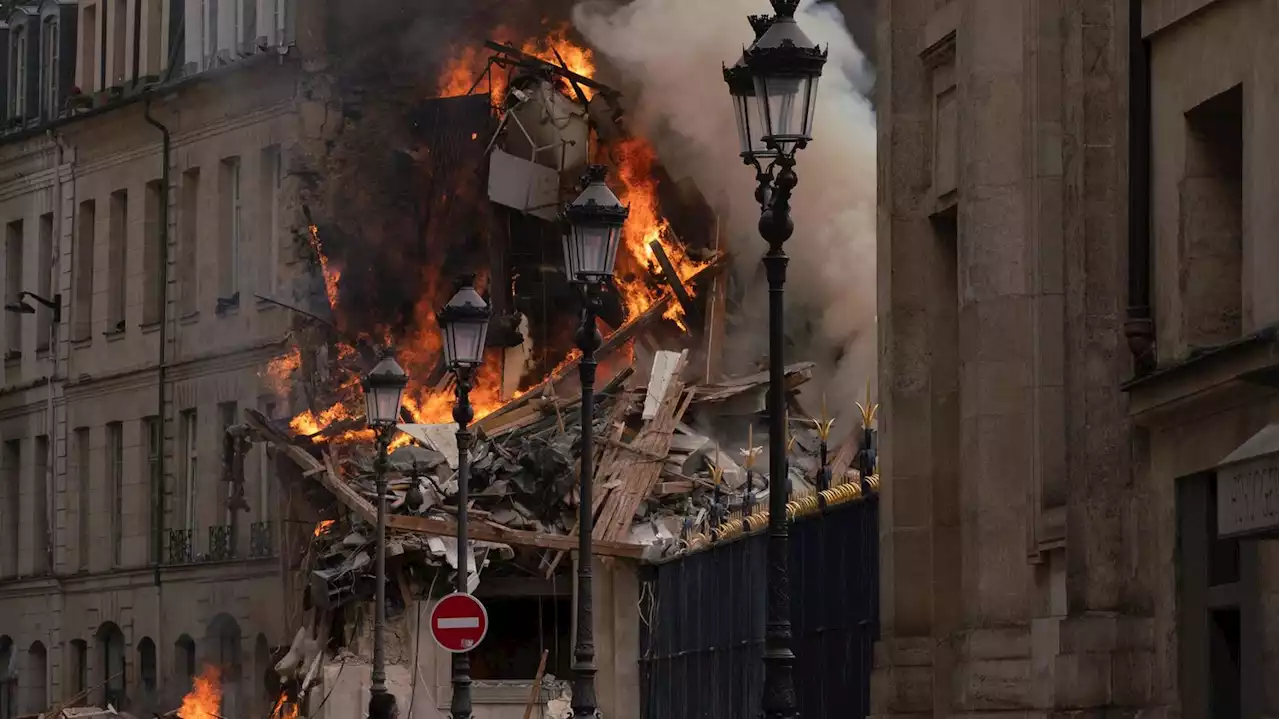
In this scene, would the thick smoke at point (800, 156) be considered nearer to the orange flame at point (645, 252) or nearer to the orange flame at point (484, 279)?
the orange flame at point (484, 279)

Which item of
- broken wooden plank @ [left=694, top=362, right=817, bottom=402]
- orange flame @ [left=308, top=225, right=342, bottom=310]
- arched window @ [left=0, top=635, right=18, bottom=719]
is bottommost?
arched window @ [left=0, top=635, right=18, bottom=719]

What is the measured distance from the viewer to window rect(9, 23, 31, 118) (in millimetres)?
64250

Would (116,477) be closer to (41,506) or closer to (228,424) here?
(41,506)

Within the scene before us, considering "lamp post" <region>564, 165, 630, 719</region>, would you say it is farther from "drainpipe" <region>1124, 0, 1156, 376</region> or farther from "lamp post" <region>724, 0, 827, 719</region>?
"drainpipe" <region>1124, 0, 1156, 376</region>

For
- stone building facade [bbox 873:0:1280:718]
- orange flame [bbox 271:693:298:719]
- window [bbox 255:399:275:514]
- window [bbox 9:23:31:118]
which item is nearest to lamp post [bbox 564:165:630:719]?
stone building facade [bbox 873:0:1280:718]

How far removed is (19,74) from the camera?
64.8m

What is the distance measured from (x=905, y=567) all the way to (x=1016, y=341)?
3074mm

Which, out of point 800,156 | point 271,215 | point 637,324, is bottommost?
point 637,324

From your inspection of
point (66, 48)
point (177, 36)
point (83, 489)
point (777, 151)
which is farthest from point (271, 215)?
point (777, 151)

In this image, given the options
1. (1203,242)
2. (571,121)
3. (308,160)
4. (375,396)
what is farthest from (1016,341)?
(308,160)

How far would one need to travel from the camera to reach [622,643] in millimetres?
38156

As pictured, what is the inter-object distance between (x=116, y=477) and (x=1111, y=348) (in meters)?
45.4

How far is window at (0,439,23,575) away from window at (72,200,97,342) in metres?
3.64

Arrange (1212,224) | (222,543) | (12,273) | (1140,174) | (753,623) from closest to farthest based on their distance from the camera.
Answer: (1212,224), (1140,174), (753,623), (222,543), (12,273)
